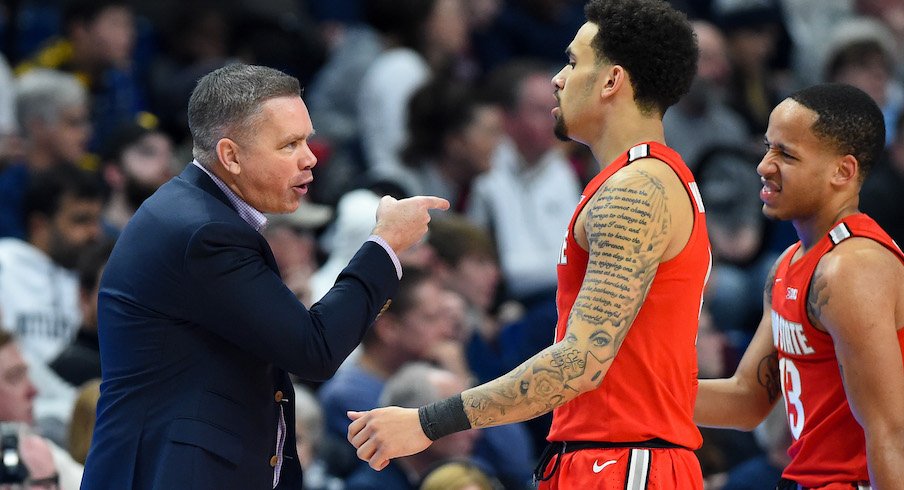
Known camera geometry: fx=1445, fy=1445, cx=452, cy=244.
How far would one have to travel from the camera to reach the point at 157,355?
4.13 m

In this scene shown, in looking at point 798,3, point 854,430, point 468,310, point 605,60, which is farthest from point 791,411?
point 798,3

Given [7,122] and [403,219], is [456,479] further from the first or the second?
[7,122]

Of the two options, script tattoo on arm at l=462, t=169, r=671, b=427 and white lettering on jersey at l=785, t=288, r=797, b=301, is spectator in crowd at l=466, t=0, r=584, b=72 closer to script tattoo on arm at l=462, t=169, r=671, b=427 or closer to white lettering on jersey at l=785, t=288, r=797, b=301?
white lettering on jersey at l=785, t=288, r=797, b=301

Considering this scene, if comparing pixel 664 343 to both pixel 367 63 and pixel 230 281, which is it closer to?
pixel 230 281

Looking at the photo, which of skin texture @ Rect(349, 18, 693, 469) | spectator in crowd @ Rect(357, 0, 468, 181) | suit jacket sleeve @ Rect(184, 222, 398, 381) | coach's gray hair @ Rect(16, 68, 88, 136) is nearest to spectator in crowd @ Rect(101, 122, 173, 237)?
coach's gray hair @ Rect(16, 68, 88, 136)

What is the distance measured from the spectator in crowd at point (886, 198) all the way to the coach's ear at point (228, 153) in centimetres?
578

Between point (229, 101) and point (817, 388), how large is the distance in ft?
6.34

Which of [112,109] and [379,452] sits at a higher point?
[112,109]

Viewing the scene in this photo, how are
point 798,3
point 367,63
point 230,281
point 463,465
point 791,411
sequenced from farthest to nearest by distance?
point 798,3 < point 367,63 < point 463,465 < point 791,411 < point 230,281

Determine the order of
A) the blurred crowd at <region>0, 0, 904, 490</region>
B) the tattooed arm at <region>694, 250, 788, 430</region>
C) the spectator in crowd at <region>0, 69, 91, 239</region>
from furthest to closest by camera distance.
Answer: the spectator in crowd at <region>0, 69, 91, 239</region> < the blurred crowd at <region>0, 0, 904, 490</region> < the tattooed arm at <region>694, 250, 788, 430</region>

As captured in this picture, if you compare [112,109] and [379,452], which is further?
[112,109]

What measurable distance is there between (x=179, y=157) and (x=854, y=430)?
6154 millimetres

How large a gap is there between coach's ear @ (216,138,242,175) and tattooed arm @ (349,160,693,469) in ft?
2.71

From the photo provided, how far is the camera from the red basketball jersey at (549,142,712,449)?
13.6 feet
